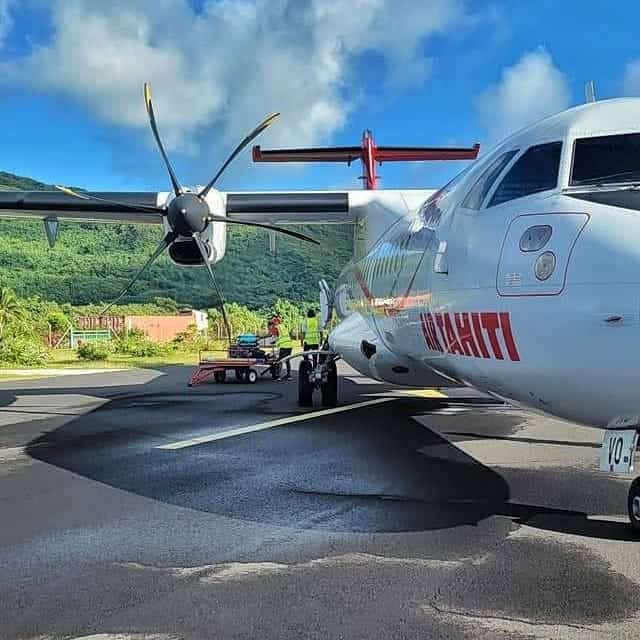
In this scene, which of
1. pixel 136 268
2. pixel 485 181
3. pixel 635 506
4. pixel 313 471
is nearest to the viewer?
pixel 635 506

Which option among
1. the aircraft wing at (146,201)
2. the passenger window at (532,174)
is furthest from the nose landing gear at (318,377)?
the passenger window at (532,174)

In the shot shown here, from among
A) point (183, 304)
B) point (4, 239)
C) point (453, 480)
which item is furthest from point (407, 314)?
point (4, 239)

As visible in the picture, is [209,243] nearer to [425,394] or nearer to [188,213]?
[188,213]

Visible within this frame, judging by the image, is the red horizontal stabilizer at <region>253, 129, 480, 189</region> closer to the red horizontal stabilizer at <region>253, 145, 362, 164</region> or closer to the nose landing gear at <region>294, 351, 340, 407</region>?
the red horizontal stabilizer at <region>253, 145, 362, 164</region>

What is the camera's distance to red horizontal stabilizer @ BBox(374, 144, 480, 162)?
18797mm

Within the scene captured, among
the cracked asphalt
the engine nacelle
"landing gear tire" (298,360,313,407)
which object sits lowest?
the cracked asphalt

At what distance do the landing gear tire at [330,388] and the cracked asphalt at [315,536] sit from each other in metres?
3.14

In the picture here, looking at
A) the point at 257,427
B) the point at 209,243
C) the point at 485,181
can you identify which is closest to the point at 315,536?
the point at 485,181

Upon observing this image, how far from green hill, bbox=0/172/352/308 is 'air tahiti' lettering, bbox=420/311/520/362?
7575 cm

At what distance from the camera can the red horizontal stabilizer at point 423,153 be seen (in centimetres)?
1880

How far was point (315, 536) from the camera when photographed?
15.9 feet

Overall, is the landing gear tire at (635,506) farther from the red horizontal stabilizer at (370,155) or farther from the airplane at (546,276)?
the red horizontal stabilizer at (370,155)

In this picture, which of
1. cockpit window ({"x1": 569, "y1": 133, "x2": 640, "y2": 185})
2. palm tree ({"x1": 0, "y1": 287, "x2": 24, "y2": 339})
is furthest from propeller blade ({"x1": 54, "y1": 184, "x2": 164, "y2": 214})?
palm tree ({"x1": 0, "y1": 287, "x2": 24, "y2": 339})

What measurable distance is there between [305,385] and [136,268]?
88632 millimetres
